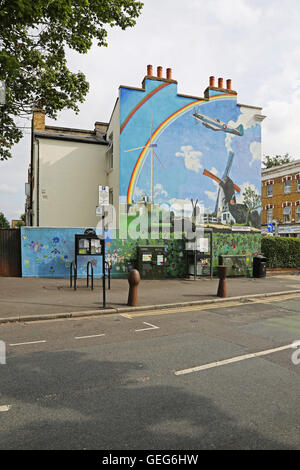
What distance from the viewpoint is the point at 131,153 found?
56.8ft

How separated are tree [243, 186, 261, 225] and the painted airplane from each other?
11.6 feet

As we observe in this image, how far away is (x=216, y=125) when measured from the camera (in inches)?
755

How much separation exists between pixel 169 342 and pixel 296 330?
3.00 m

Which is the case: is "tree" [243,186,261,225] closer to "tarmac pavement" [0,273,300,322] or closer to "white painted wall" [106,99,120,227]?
"tarmac pavement" [0,273,300,322]

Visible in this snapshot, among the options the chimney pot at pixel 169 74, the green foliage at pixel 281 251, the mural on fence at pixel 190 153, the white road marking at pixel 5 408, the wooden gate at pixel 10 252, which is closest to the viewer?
the white road marking at pixel 5 408

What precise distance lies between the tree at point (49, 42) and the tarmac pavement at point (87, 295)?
272 inches

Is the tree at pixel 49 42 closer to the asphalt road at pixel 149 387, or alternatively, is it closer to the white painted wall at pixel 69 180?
the white painted wall at pixel 69 180

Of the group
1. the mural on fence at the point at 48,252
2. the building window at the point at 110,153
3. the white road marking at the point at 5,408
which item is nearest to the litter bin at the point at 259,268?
the mural on fence at the point at 48,252

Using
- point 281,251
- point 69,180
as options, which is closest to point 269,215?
point 281,251

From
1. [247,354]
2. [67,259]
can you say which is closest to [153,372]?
[247,354]

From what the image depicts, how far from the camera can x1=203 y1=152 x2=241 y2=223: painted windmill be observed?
1912 centimetres

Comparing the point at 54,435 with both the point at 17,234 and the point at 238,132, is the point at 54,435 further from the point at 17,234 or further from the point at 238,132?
the point at 238,132

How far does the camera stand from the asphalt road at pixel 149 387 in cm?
311

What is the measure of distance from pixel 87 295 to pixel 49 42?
10094 mm
